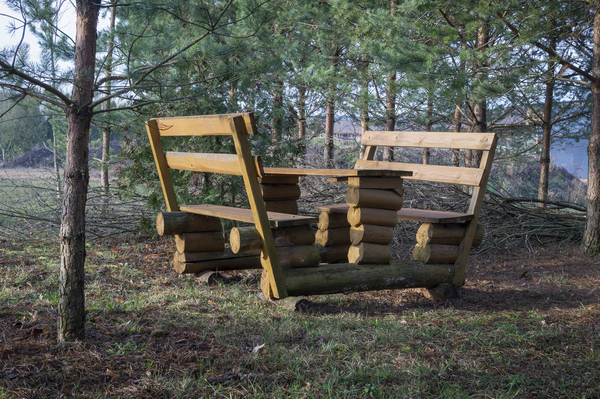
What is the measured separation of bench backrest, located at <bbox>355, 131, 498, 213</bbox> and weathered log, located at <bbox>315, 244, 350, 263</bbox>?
109 cm

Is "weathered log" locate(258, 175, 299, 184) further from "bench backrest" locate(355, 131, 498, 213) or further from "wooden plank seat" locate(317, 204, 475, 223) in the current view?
"bench backrest" locate(355, 131, 498, 213)

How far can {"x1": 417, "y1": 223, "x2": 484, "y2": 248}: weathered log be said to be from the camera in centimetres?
454

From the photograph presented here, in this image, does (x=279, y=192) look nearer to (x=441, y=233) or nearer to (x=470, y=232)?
(x=441, y=233)

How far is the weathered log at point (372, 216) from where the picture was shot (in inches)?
164

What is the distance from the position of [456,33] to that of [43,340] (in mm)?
6276

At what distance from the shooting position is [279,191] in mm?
5160

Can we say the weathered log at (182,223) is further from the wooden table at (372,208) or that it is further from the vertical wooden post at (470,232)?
the vertical wooden post at (470,232)

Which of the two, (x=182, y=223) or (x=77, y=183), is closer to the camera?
(x=77, y=183)

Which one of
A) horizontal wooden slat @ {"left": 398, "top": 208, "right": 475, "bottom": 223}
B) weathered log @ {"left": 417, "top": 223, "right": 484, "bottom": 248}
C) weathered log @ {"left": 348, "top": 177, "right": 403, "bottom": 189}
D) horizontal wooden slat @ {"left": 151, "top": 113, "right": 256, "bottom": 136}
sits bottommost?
weathered log @ {"left": 417, "top": 223, "right": 484, "bottom": 248}

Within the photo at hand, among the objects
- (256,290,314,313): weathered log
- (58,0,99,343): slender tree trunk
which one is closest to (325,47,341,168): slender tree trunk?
(256,290,314,313): weathered log

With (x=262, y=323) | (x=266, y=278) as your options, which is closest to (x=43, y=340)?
(x=262, y=323)

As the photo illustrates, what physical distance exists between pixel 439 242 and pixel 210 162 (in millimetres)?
2414

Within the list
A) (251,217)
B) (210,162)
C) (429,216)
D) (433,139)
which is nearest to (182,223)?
(210,162)

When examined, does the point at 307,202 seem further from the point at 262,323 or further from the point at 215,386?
the point at 215,386
